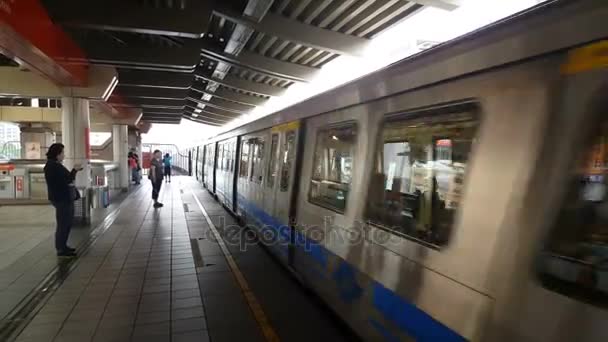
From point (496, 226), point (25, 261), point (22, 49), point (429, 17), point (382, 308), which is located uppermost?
point (429, 17)

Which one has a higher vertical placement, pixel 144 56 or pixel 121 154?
pixel 144 56

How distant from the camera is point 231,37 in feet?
32.0

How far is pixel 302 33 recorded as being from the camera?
8.91 m

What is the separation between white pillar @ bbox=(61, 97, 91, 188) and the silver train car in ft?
27.7

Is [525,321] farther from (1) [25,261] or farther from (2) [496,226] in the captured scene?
(1) [25,261]

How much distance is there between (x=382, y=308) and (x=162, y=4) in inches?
309

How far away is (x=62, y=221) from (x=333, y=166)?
15.8 feet

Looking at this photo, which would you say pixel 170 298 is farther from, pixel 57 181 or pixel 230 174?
pixel 230 174

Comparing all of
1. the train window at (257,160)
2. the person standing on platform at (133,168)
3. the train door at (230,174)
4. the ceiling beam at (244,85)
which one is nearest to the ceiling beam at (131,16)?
the train window at (257,160)

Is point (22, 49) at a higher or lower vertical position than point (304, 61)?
lower

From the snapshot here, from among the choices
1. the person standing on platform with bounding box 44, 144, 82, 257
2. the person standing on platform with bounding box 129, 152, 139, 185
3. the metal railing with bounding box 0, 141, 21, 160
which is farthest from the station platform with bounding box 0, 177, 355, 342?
the metal railing with bounding box 0, 141, 21, 160

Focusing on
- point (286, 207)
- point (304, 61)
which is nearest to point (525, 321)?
point (286, 207)

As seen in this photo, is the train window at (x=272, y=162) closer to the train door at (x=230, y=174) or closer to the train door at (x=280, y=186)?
the train door at (x=280, y=186)
